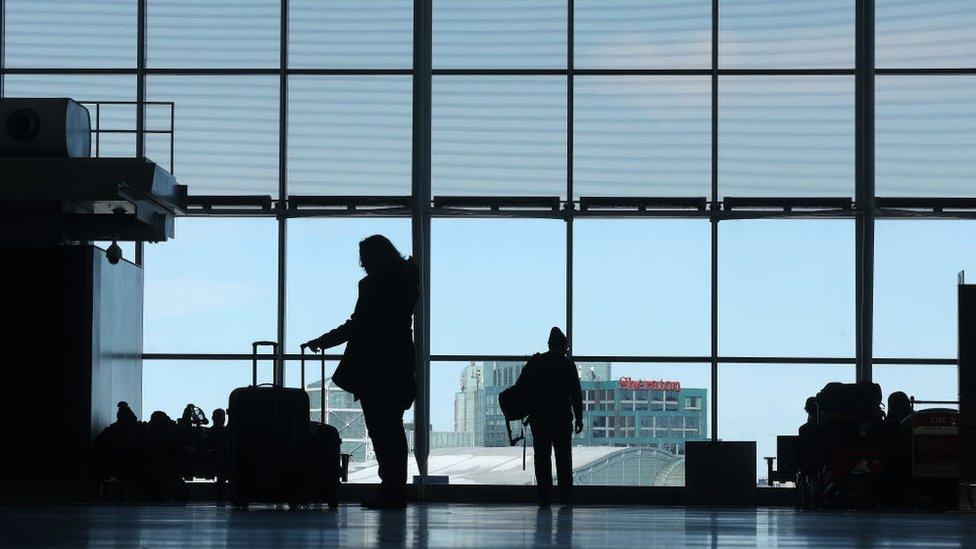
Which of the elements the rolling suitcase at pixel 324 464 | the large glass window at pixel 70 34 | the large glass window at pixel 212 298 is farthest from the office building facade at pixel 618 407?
the rolling suitcase at pixel 324 464

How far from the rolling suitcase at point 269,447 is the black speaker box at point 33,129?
6965mm

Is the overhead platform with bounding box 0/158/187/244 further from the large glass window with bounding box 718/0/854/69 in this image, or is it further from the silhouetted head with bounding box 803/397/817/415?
the silhouetted head with bounding box 803/397/817/415

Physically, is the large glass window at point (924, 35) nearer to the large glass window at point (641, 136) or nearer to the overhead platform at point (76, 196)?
the large glass window at point (641, 136)

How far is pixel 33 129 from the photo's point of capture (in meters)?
15.3

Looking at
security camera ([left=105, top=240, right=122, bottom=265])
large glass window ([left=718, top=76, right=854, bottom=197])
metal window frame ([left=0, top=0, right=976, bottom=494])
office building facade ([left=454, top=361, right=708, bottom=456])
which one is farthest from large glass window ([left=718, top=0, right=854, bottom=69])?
security camera ([left=105, top=240, right=122, bottom=265])

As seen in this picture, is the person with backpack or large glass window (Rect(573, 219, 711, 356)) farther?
large glass window (Rect(573, 219, 711, 356))

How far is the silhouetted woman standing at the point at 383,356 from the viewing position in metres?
8.55

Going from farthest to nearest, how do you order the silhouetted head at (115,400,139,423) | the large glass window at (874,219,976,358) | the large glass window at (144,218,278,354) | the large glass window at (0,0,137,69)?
the large glass window at (0,0,137,69)
the large glass window at (144,218,278,354)
the large glass window at (874,219,976,358)
the silhouetted head at (115,400,139,423)

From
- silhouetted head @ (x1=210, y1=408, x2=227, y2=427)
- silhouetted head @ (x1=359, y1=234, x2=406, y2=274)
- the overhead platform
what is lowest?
silhouetted head @ (x1=210, y1=408, x2=227, y2=427)

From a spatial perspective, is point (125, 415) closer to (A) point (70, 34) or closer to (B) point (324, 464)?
(A) point (70, 34)

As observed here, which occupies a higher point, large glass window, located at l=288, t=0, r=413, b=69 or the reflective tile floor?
large glass window, located at l=288, t=0, r=413, b=69

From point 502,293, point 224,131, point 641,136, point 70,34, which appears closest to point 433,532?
point 502,293

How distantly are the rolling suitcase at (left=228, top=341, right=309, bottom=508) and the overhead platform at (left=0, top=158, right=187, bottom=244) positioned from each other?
648 centimetres

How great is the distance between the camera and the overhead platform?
49.1ft
